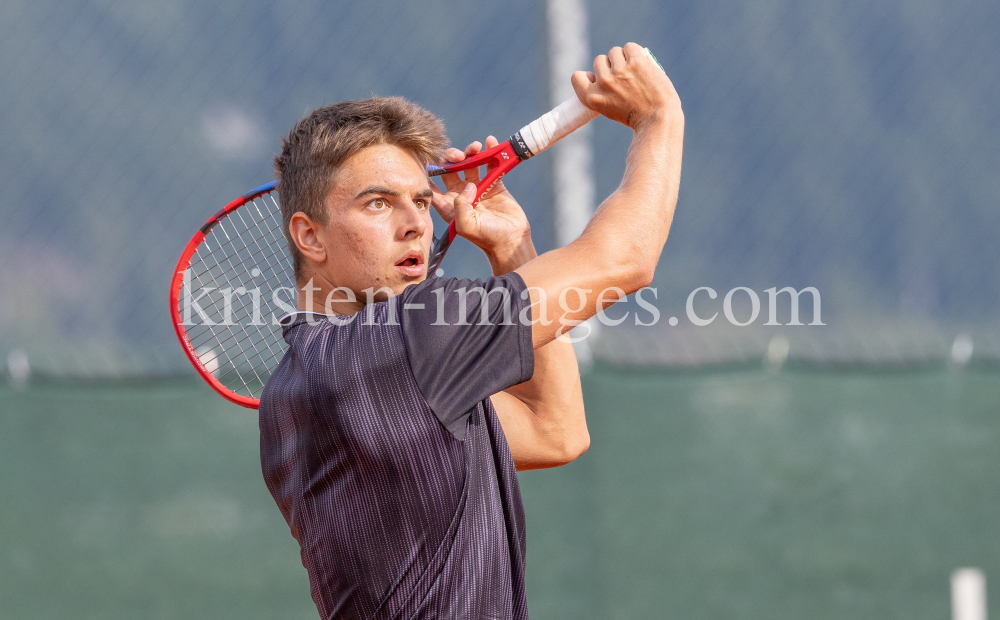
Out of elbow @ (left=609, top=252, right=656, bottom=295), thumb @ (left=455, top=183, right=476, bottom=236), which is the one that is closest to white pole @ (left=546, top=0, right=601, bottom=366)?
thumb @ (left=455, top=183, right=476, bottom=236)

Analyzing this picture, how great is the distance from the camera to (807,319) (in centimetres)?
400

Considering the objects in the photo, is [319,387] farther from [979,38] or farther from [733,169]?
[979,38]

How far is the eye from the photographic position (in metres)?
1.88

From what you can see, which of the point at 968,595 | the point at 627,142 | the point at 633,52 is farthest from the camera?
the point at 627,142

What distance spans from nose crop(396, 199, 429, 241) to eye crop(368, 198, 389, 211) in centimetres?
3

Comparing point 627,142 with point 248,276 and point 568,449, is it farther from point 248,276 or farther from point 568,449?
point 568,449

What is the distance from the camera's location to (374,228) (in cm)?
186

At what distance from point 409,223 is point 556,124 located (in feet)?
1.47

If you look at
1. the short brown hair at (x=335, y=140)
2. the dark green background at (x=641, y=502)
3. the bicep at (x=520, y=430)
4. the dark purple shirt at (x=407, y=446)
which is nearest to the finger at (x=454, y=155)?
the short brown hair at (x=335, y=140)

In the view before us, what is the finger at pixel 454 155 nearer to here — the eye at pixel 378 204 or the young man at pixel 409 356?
the young man at pixel 409 356

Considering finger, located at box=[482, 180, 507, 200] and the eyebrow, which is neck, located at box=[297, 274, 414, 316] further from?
finger, located at box=[482, 180, 507, 200]

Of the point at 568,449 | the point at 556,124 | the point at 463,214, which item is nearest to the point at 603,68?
the point at 556,124

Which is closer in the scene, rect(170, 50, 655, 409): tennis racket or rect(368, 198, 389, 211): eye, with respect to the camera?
rect(368, 198, 389, 211): eye

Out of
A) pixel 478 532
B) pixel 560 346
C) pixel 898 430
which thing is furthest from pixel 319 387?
pixel 898 430
